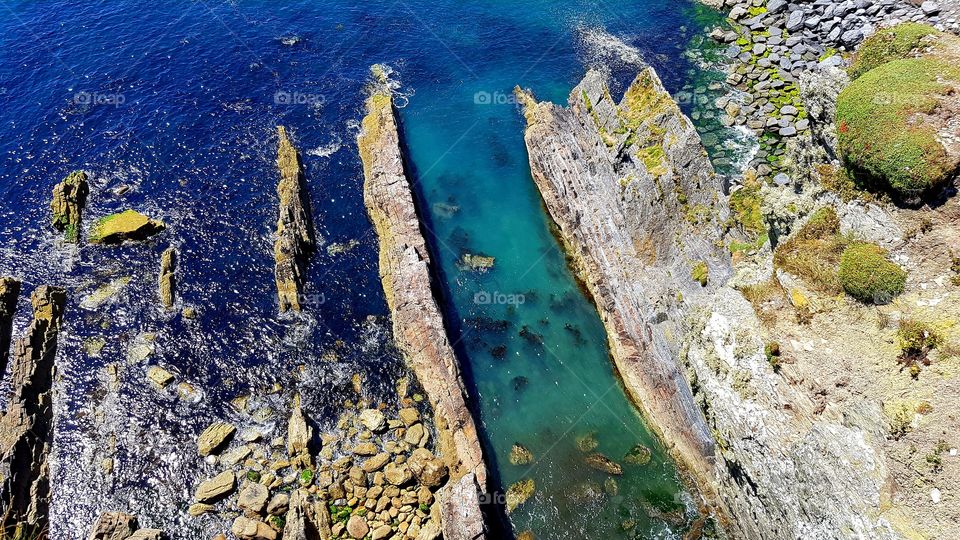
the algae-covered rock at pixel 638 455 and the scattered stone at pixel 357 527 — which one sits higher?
the scattered stone at pixel 357 527

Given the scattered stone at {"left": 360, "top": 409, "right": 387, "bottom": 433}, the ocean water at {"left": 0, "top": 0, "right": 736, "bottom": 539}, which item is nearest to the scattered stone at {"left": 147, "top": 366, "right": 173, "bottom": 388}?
the ocean water at {"left": 0, "top": 0, "right": 736, "bottom": 539}

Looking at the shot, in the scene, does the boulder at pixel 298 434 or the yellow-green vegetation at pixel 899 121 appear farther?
the boulder at pixel 298 434

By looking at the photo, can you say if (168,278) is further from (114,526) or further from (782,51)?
(782,51)

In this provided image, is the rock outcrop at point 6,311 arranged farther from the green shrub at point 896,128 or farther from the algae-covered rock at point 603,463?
the green shrub at point 896,128

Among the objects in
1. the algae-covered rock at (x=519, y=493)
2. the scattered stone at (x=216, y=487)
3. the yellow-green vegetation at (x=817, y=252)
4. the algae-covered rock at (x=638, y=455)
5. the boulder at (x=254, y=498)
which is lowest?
the algae-covered rock at (x=519, y=493)

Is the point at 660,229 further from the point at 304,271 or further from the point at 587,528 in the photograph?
the point at 304,271

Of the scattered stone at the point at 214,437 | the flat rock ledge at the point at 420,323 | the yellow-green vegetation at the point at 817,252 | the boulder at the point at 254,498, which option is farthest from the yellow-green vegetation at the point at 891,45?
the scattered stone at the point at 214,437

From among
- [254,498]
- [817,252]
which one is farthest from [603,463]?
[254,498]

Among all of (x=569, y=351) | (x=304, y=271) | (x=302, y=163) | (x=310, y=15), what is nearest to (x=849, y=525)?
(x=569, y=351)
